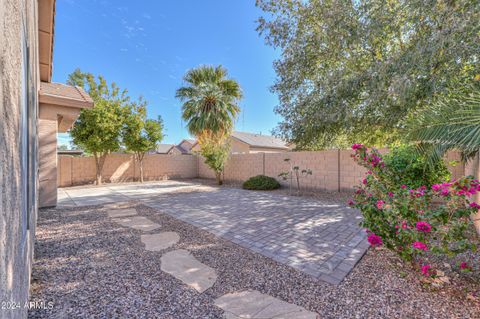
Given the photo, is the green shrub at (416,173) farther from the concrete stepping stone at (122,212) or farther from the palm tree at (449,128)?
the concrete stepping stone at (122,212)

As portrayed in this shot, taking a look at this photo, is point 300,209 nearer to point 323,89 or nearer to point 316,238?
point 316,238

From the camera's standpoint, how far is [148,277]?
2.53 metres

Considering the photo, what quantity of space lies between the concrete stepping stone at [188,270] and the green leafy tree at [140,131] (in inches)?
409

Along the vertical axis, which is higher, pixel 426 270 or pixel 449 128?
pixel 449 128

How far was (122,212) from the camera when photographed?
5.57 meters

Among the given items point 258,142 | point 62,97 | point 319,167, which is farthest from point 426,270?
point 258,142

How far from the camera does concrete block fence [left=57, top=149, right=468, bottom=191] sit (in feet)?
26.1

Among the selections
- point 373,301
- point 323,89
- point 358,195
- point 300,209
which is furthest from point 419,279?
point 323,89

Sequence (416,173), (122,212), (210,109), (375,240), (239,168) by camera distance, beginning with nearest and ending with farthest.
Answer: (375,240) → (416,173) → (122,212) → (210,109) → (239,168)

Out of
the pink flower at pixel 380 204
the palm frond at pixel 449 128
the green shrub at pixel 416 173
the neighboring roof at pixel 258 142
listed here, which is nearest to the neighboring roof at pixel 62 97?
the pink flower at pixel 380 204

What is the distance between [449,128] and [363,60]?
5136 millimetres

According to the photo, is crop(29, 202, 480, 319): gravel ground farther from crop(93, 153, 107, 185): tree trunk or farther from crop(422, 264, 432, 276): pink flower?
crop(93, 153, 107, 185): tree trunk

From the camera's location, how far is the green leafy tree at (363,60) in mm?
4648

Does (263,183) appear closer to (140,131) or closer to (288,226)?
(288,226)
